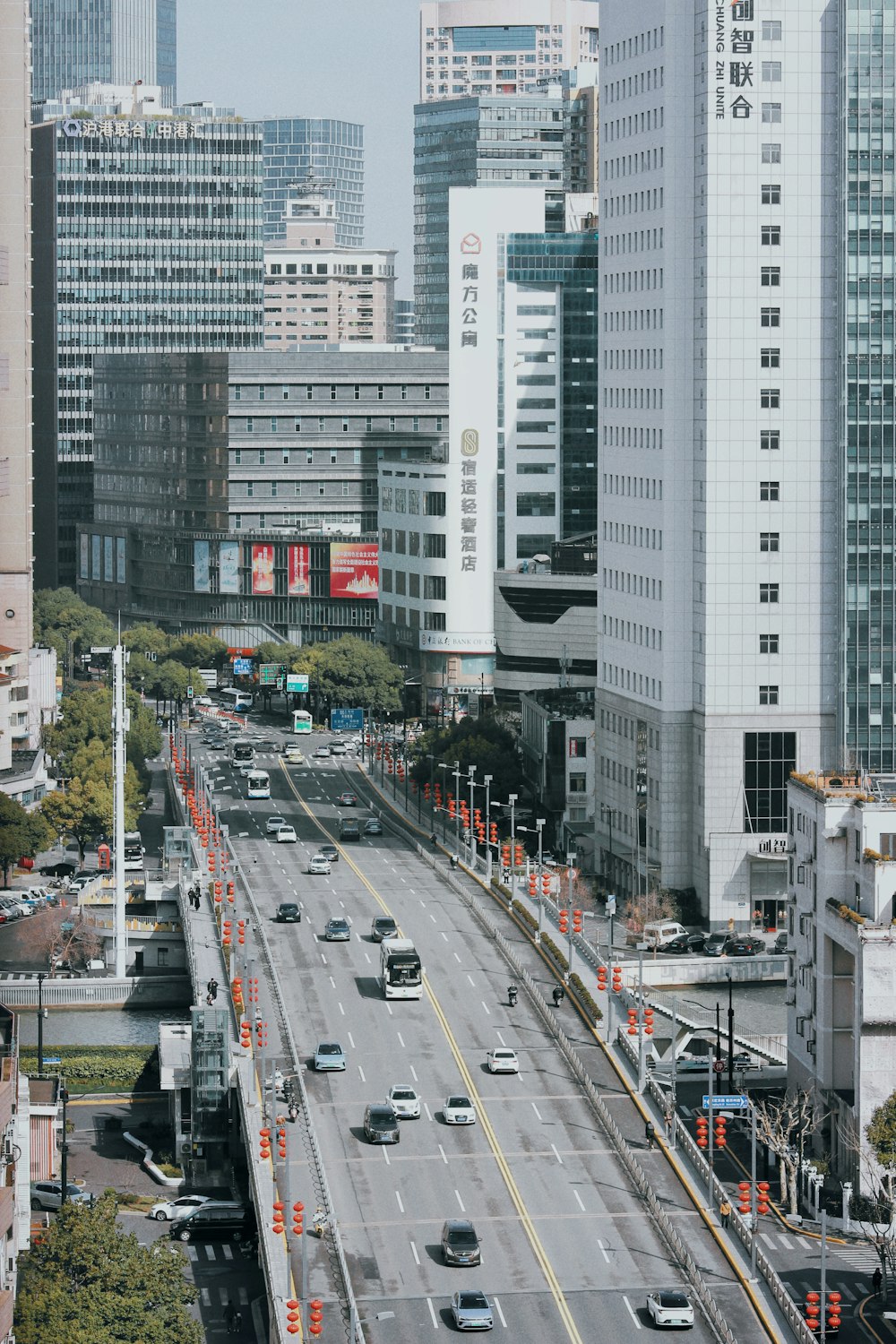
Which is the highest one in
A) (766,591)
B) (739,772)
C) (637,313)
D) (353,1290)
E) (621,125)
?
(621,125)

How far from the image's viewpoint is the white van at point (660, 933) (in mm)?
178750

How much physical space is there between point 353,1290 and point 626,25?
111489 millimetres

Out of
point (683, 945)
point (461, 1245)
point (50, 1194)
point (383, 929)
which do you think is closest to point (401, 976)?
point (383, 929)

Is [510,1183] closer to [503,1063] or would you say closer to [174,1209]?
[503,1063]

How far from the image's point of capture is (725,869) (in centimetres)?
18438

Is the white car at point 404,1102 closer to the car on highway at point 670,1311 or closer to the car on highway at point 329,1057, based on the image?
the car on highway at point 329,1057

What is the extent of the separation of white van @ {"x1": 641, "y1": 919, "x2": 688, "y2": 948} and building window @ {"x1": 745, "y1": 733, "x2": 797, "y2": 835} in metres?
8.86

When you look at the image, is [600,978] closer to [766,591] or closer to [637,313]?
[766,591]

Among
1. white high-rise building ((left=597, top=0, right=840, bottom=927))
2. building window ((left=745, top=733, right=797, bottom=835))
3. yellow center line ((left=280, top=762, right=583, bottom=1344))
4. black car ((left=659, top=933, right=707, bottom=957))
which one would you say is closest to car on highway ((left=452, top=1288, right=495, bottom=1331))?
yellow center line ((left=280, top=762, right=583, bottom=1344))

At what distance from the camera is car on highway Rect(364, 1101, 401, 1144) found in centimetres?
12875

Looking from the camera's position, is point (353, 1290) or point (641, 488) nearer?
point (353, 1290)

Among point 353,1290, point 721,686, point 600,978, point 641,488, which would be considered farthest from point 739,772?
point 353,1290

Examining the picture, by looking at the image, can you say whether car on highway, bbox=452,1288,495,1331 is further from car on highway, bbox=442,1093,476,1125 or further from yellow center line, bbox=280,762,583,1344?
car on highway, bbox=442,1093,476,1125

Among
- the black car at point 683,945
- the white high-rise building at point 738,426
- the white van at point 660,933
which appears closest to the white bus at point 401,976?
the white van at point 660,933
